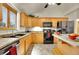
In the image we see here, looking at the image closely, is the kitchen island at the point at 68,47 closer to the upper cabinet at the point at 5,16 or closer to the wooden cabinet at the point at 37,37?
the upper cabinet at the point at 5,16

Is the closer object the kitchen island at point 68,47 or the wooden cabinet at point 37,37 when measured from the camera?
the kitchen island at point 68,47

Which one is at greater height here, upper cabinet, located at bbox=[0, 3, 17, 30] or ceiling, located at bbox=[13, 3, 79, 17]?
ceiling, located at bbox=[13, 3, 79, 17]

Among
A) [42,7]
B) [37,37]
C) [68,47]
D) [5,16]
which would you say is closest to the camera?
[68,47]

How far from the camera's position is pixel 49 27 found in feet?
27.3

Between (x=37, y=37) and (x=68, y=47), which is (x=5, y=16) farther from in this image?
(x=37, y=37)

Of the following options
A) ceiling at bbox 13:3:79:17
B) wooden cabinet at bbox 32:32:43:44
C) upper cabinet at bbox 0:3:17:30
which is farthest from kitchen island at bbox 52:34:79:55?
wooden cabinet at bbox 32:32:43:44

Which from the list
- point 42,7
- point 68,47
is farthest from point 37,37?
point 68,47

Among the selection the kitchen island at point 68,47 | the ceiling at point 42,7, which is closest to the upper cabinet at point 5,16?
the ceiling at point 42,7

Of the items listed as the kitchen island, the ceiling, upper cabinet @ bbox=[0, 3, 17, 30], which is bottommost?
the kitchen island

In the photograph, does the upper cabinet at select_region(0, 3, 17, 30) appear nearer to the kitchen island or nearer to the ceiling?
the ceiling

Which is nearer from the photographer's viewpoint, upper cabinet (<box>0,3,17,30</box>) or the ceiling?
upper cabinet (<box>0,3,17,30</box>)
